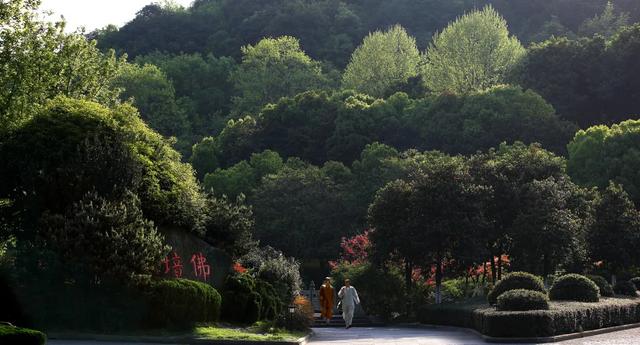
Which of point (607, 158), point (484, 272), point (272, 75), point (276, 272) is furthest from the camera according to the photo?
point (272, 75)

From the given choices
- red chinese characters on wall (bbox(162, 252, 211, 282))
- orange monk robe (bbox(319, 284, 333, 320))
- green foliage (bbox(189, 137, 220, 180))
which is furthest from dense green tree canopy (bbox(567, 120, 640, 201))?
red chinese characters on wall (bbox(162, 252, 211, 282))

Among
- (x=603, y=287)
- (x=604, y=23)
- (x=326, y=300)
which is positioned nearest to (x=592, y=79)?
(x=604, y=23)

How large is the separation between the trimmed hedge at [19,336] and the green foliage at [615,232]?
35.8 metres

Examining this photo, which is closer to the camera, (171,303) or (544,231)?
(171,303)

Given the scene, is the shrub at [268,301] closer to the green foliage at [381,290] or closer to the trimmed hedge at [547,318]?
the trimmed hedge at [547,318]

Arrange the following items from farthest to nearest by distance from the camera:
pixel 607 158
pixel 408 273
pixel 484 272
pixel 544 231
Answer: pixel 607 158 → pixel 484 272 → pixel 408 273 → pixel 544 231

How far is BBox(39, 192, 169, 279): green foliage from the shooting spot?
26.8 meters

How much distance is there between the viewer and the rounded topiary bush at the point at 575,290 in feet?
115

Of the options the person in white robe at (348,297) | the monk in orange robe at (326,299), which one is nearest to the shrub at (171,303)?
the person in white robe at (348,297)

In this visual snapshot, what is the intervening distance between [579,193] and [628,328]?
15.2m

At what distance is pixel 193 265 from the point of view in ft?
104

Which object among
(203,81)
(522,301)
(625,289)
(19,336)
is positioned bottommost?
(19,336)

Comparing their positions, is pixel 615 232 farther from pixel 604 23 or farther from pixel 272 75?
pixel 604 23

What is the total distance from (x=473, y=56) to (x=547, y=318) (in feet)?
208
